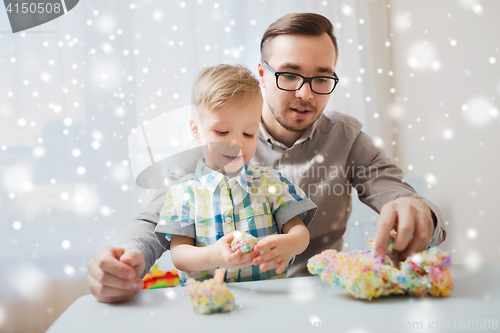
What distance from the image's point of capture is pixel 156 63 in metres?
1.89

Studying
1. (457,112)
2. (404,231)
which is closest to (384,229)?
(404,231)

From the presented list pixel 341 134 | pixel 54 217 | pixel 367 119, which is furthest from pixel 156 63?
pixel 367 119

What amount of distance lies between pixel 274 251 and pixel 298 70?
75 centimetres

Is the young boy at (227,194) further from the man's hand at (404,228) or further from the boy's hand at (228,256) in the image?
the man's hand at (404,228)

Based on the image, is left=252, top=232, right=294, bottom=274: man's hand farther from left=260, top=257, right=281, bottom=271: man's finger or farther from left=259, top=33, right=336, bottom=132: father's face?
left=259, top=33, right=336, bottom=132: father's face

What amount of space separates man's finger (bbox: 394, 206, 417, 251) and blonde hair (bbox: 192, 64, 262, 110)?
45cm

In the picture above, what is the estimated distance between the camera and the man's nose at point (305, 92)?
3.95 ft

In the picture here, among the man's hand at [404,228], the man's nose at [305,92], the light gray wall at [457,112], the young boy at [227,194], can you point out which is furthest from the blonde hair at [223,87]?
the light gray wall at [457,112]

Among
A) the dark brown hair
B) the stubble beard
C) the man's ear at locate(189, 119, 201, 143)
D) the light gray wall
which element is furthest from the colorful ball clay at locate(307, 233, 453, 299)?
the light gray wall

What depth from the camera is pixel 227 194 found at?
0.87 m

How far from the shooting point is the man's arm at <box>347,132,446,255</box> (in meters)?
0.66

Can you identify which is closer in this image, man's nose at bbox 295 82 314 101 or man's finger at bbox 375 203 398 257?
man's finger at bbox 375 203 398 257

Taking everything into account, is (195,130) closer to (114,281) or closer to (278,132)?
(114,281)

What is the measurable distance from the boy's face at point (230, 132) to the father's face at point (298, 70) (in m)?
0.40
